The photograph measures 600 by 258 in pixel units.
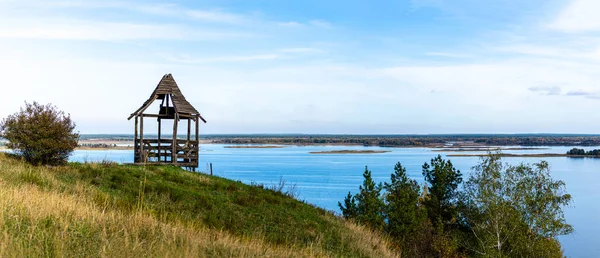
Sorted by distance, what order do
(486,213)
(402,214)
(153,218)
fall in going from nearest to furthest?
(153,218), (402,214), (486,213)

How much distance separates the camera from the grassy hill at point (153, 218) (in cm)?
695

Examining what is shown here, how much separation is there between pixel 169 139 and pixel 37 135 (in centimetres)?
875

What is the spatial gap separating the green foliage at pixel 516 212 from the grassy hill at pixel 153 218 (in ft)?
76.6

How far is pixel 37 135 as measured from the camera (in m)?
17.2

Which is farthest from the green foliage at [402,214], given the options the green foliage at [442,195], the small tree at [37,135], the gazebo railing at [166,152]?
the small tree at [37,135]

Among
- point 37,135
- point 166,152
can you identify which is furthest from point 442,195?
point 37,135

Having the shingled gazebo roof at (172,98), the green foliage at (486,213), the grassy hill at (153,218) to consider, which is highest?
the shingled gazebo roof at (172,98)

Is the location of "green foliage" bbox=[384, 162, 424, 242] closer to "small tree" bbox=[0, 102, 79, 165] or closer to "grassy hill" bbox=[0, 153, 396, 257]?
"grassy hill" bbox=[0, 153, 396, 257]

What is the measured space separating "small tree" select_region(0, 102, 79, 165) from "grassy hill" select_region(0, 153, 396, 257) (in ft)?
2.22

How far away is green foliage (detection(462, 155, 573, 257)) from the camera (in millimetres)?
36625

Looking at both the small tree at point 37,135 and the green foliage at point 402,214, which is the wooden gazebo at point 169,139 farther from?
the green foliage at point 402,214

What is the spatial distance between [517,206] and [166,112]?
88.8 feet

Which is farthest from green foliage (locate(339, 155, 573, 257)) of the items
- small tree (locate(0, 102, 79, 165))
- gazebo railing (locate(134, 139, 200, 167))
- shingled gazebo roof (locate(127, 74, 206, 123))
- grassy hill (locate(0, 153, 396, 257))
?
small tree (locate(0, 102, 79, 165))

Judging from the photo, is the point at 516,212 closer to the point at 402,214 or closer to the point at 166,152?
the point at 402,214
